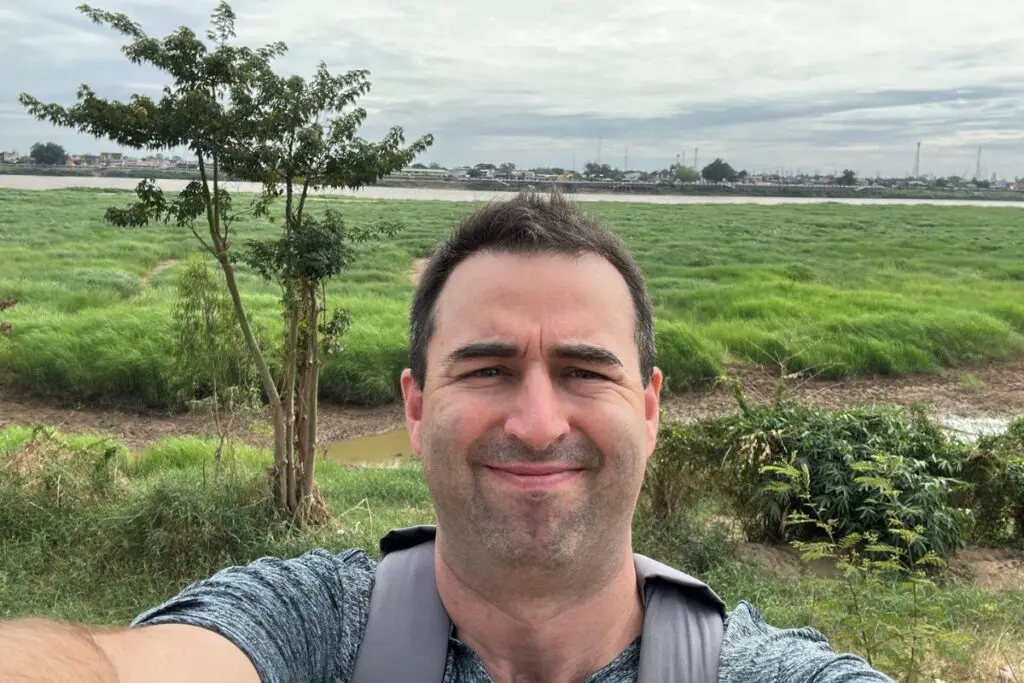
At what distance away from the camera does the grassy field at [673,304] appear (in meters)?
12.6

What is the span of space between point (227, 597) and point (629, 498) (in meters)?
0.86

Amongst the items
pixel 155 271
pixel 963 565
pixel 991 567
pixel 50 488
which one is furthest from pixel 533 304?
pixel 155 271

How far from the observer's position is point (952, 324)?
1808 cm

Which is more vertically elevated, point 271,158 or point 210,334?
point 271,158

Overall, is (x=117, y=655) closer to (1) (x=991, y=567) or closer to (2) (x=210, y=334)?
(2) (x=210, y=334)

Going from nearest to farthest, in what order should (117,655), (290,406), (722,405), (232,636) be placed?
(117,655), (232,636), (290,406), (722,405)

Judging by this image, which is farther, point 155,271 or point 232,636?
point 155,271

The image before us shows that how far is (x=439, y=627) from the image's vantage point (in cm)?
165

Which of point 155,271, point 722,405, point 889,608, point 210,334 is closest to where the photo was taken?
point 889,608

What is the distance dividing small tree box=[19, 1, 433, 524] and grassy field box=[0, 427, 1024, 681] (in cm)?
51

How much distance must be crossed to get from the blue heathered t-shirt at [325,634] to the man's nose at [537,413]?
0.48 m

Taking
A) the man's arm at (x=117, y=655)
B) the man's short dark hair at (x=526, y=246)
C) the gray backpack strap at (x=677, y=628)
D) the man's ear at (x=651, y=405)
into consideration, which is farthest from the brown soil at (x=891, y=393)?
the man's arm at (x=117, y=655)

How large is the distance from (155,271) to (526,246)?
24.2m

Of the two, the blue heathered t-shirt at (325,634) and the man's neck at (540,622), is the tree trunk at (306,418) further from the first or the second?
the man's neck at (540,622)
